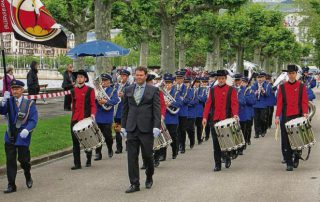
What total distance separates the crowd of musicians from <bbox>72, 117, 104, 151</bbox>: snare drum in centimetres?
26

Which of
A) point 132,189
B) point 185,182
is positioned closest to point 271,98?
point 185,182

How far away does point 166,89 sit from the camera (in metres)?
15.5

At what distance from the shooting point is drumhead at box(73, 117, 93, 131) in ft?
42.3

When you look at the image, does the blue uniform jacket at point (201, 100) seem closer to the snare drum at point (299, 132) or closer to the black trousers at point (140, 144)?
the snare drum at point (299, 132)

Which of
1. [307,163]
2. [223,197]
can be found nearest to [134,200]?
[223,197]

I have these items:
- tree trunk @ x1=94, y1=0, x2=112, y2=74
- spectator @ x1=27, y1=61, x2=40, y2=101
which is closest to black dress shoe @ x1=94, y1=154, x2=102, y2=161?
tree trunk @ x1=94, y1=0, x2=112, y2=74

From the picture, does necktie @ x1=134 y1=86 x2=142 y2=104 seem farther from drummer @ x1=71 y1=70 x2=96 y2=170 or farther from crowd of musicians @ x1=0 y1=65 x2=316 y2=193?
drummer @ x1=71 y1=70 x2=96 y2=170

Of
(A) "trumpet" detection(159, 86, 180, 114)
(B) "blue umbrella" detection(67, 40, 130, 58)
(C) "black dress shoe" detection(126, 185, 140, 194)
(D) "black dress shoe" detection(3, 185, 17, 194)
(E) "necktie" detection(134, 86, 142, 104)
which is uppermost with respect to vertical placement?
(B) "blue umbrella" detection(67, 40, 130, 58)

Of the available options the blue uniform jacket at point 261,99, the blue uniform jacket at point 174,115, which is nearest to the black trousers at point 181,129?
the blue uniform jacket at point 174,115

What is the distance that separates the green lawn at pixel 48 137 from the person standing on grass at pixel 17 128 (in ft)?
7.30

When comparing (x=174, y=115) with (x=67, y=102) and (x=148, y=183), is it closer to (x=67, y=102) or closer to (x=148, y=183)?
(x=148, y=183)

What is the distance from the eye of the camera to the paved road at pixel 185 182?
1028cm

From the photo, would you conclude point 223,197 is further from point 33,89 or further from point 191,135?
point 33,89

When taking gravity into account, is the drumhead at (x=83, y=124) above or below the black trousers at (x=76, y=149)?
above
